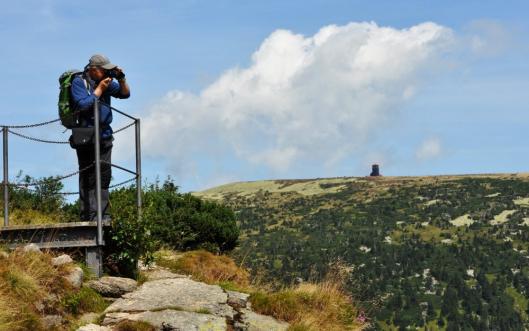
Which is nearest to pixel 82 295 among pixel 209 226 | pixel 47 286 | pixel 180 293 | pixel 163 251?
pixel 47 286

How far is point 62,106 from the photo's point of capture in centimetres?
1224

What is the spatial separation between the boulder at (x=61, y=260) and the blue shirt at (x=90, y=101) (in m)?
2.06

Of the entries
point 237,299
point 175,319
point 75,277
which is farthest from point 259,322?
point 75,277

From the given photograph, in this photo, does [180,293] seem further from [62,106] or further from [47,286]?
[62,106]

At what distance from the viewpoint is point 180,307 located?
34.8ft

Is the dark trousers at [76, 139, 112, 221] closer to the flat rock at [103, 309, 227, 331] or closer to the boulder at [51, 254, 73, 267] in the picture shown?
the boulder at [51, 254, 73, 267]

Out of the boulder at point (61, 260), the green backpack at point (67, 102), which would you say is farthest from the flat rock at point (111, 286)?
the green backpack at point (67, 102)

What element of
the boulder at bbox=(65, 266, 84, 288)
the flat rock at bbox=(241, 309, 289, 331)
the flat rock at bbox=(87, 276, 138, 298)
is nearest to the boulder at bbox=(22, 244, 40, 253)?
the boulder at bbox=(65, 266, 84, 288)

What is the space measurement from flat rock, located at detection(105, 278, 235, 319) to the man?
1503 mm

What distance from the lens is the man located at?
12.1 m

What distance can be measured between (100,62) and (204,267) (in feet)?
15.2

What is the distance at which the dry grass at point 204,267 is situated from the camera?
14.4 m

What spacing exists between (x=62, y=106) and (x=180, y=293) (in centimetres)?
349

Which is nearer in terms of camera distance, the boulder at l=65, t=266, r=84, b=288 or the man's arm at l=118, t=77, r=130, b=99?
the boulder at l=65, t=266, r=84, b=288
